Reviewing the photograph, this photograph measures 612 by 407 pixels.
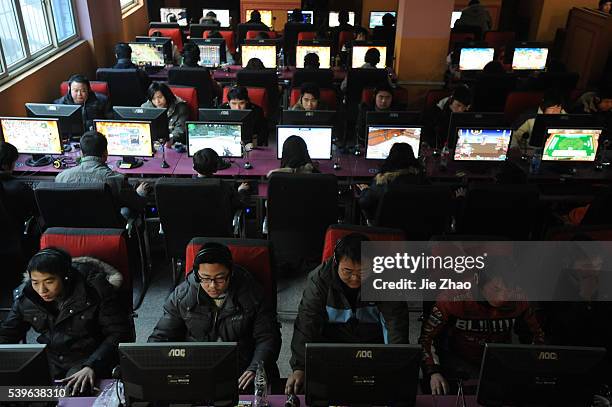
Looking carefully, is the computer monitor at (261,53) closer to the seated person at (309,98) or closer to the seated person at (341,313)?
the seated person at (309,98)

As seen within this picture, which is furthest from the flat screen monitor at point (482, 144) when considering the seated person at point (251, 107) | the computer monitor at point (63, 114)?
the computer monitor at point (63, 114)

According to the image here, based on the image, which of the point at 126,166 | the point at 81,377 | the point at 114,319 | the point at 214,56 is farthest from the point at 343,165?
the point at 214,56

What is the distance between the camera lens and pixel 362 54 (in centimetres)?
819

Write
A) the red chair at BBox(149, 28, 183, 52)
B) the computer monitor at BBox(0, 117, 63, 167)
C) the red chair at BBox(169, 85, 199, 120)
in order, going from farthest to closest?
the red chair at BBox(149, 28, 183, 52) < the red chair at BBox(169, 85, 199, 120) < the computer monitor at BBox(0, 117, 63, 167)

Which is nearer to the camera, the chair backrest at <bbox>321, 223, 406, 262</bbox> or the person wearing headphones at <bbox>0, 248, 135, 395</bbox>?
the person wearing headphones at <bbox>0, 248, 135, 395</bbox>

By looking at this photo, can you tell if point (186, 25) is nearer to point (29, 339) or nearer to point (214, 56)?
point (214, 56)

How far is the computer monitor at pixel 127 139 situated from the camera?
4.68 m

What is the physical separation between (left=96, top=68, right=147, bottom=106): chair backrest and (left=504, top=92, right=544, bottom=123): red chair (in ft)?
13.8

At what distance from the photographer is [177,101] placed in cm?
→ 561

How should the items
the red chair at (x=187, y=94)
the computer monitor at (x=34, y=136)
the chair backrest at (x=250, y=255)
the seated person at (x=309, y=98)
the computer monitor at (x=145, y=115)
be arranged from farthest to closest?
1. the red chair at (x=187, y=94)
2. the seated person at (x=309, y=98)
3. the computer monitor at (x=145, y=115)
4. the computer monitor at (x=34, y=136)
5. the chair backrest at (x=250, y=255)

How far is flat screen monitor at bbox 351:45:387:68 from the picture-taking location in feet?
26.6

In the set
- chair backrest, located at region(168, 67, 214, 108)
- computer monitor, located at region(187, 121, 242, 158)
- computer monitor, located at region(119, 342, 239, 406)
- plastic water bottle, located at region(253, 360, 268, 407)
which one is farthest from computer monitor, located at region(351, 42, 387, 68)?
computer monitor, located at region(119, 342, 239, 406)

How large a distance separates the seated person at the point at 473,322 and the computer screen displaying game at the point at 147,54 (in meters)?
6.37

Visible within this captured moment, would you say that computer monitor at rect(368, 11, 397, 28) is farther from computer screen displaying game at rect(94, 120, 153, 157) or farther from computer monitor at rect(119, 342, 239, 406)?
computer monitor at rect(119, 342, 239, 406)
